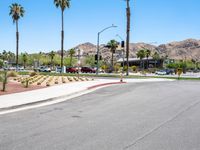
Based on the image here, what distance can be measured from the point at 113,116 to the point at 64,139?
4527 mm

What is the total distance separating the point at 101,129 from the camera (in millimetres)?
10758

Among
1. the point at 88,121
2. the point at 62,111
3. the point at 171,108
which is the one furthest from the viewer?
the point at 171,108

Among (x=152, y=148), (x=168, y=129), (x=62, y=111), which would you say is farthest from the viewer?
(x=62, y=111)

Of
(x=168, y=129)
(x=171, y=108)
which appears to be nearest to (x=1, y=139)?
(x=168, y=129)

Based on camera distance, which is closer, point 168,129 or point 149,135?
point 149,135

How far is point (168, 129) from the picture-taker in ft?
36.2

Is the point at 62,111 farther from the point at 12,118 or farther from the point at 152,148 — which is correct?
the point at 152,148

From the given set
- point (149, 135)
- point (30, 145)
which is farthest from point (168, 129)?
point (30, 145)

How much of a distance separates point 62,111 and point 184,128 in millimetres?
5511

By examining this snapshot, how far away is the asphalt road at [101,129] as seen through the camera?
8.71m

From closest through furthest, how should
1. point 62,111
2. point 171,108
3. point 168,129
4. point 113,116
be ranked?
point 168,129, point 113,116, point 62,111, point 171,108

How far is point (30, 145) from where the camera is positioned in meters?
8.58

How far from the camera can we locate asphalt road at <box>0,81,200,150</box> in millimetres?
8711

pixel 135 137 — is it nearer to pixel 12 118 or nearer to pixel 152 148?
pixel 152 148
